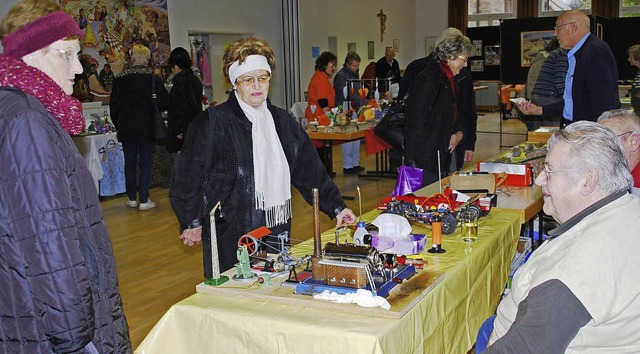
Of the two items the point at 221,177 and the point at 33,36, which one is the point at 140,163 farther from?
the point at 33,36

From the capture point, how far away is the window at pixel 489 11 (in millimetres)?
17203

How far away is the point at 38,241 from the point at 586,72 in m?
3.88

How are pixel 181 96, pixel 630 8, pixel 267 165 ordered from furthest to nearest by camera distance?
pixel 630 8 → pixel 181 96 → pixel 267 165

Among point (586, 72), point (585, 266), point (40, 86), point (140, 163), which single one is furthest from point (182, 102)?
point (585, 266)

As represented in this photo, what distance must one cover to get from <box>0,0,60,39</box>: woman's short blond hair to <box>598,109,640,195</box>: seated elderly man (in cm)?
233

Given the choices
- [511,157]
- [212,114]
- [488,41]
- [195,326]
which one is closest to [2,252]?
[195,326]

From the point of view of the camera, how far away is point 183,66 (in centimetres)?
681

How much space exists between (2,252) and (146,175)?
5.45 m

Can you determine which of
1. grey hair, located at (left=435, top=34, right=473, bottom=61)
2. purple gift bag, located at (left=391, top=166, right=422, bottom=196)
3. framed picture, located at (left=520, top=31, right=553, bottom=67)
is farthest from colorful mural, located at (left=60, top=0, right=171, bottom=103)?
framed picture, located at (left=520, top=31, right=553, bottom=67)

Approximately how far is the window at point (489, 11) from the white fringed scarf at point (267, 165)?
15446 mm

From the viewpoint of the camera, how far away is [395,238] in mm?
2637

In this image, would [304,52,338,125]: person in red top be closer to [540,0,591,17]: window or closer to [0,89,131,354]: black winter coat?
[0,89,131,354]: black winter coat

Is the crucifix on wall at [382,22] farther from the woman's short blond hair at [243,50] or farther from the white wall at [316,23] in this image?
the woman's short blond hair at [243,50]

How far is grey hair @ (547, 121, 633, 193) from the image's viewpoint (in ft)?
5.87
